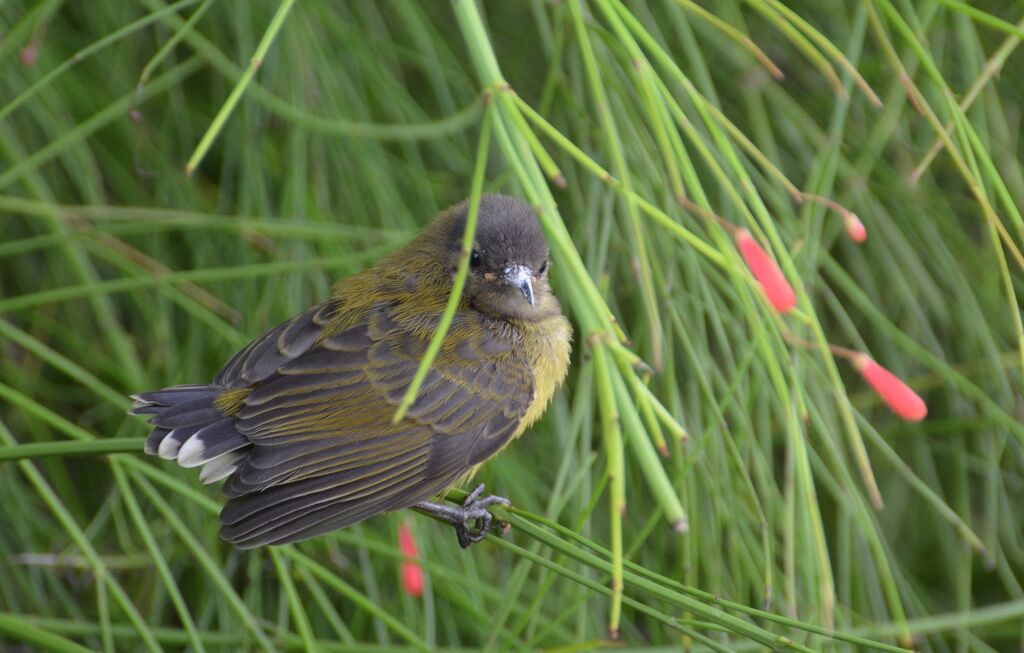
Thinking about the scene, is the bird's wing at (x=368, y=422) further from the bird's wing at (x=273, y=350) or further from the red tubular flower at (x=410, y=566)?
the red tubular flower at (x=410, y=566)

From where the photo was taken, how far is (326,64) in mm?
3352

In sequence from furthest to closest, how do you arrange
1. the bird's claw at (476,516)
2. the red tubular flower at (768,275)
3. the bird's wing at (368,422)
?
the bird's claw at (476,516) → the bird's wing at (368,422) → the red tubular flower at (768,275)

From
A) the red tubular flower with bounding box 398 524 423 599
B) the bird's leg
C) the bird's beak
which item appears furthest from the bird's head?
the red tubular flower with bounding box 398 524 423 599

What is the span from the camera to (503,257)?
290 centimetres

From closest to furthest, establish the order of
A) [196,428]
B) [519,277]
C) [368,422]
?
[196,428] → [368,422] → [519,277]

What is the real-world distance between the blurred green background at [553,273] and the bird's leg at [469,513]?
113 millimetres

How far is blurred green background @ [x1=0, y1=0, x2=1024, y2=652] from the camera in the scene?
9.29 ft

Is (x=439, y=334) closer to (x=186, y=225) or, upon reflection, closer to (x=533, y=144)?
(x=533, y=144)

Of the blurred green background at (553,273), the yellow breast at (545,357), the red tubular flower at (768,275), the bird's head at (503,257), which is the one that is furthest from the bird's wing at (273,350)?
the red tubular flower at (768,275)

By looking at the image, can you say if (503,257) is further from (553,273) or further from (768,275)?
(768,275)

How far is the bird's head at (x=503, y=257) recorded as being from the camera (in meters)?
2.91

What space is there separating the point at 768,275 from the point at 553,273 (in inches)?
77.6

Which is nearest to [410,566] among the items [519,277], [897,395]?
[519,277]

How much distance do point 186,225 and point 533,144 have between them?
187 cm
